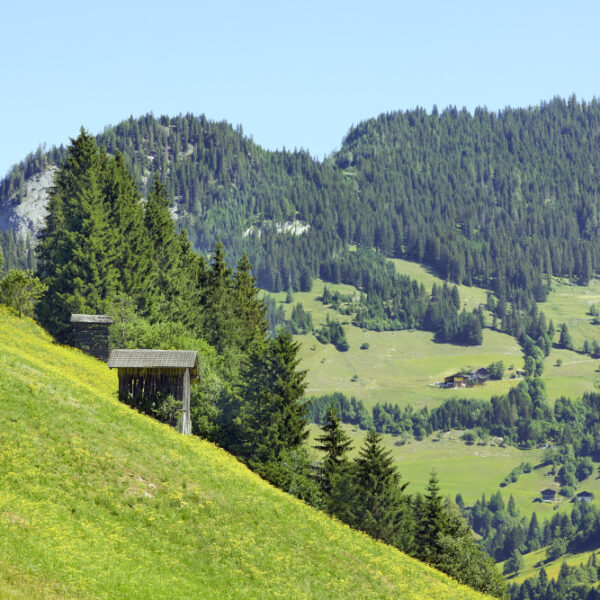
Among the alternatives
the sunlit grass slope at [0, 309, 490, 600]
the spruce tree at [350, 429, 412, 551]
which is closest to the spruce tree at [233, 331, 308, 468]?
the spruce tree at [350, 429, 412, 551]

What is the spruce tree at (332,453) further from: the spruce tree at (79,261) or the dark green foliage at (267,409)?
the spruce tree at (79,261)

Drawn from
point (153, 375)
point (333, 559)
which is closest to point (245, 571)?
point (333, 559)

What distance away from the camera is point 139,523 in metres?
36.6

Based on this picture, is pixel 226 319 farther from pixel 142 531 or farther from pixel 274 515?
pixel 142 531

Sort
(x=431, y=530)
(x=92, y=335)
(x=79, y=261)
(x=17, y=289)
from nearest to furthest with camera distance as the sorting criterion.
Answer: (x=431, y=530) < (x=17, y=289) < (x=92, y=335) < (x=79, y=261)

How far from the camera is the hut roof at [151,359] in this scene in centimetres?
6284

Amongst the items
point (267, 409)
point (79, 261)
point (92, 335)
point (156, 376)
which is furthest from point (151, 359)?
point (79, 261)

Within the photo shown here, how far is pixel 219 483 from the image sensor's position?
46094 mm

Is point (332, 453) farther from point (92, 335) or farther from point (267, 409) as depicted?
point (92, 335)

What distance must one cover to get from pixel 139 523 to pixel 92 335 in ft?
168

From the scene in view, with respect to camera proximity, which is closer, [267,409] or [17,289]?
[267,409]

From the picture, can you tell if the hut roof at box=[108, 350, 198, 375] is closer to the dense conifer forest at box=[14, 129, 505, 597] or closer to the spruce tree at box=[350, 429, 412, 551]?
the dense conifer forest at box=[14, 129, 505, 597]

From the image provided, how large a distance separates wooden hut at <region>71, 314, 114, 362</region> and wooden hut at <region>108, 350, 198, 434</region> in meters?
21.8

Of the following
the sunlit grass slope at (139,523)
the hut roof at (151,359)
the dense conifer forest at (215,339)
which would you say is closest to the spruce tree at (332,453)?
the dense conifer forest at (215,339)
